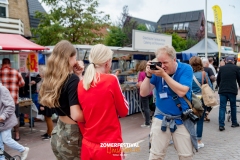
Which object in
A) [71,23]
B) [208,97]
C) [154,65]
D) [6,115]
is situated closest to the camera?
[154,65]

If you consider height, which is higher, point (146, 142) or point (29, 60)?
point (29, 60)

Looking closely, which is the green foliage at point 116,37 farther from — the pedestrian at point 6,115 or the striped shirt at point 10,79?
the pedestrian at point 6,115

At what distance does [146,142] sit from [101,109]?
393 cm

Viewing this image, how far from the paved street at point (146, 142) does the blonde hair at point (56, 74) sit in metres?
2.90

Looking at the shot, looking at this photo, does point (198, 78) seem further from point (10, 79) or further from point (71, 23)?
point (71, 23)

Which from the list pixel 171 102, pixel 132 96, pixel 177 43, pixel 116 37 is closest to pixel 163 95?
pixel 171 102

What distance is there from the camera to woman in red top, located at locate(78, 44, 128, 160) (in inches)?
82.4

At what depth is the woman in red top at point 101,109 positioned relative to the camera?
209cm

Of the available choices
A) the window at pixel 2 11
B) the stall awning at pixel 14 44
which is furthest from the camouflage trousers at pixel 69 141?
the window at pixel 2 11

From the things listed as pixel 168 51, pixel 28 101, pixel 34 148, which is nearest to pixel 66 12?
pixel 28 101

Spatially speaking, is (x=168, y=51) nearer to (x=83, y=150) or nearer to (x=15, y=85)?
(x=83, y=150)

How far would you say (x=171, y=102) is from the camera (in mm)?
2883

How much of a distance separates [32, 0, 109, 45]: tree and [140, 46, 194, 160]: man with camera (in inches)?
554

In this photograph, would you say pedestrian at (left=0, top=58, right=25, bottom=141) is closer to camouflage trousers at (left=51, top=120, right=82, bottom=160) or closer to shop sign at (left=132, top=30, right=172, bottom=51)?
shop sign at (left=132, top=30, right=172, bottom=51)
